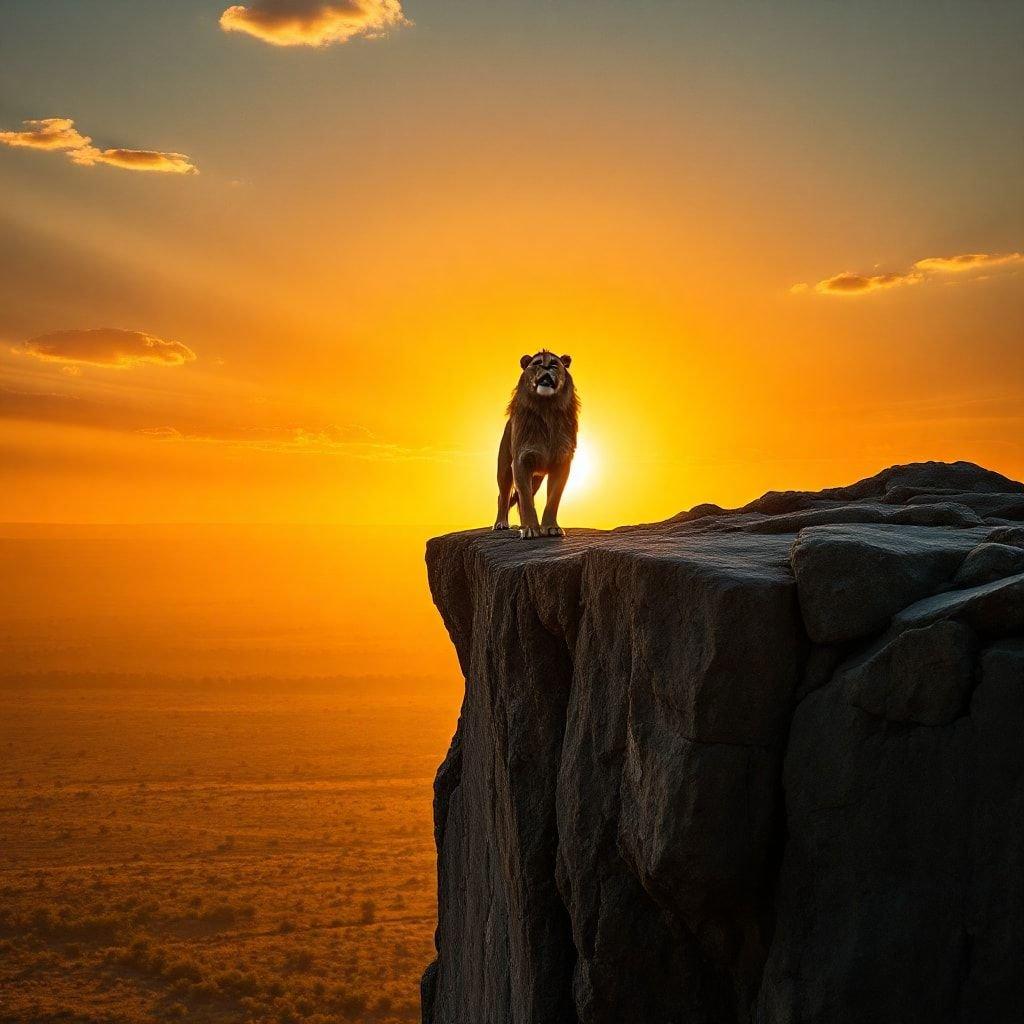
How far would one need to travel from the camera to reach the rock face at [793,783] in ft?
14.6

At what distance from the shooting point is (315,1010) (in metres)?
38.9

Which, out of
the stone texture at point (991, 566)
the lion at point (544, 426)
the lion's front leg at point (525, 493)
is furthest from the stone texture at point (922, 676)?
the lion at point (544, 426)

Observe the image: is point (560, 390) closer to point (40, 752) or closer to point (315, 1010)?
point (315, 1010)

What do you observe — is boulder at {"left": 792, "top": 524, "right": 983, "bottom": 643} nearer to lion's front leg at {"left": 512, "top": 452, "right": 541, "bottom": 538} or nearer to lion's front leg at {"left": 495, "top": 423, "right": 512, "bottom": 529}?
lion's front leg at {"left": 512, "top": 452, "right": 541, "bottom": 538}

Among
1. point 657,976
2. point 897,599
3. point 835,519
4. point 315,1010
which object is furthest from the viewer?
point 315,1010

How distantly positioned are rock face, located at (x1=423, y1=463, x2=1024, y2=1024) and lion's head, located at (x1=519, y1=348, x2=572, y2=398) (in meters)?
4.73

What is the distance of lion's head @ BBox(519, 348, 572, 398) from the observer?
11539mm

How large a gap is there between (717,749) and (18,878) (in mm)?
60213

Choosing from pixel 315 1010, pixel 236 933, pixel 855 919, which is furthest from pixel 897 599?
pixel 236 933

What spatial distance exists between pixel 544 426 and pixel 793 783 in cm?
738

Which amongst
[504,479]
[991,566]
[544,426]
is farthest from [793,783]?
[504,479]

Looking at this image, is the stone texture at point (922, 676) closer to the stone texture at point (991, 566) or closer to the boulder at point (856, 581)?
the boulder at point (856, 581)

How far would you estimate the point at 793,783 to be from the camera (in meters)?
4.94

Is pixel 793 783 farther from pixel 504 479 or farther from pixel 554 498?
pixel 504 479
